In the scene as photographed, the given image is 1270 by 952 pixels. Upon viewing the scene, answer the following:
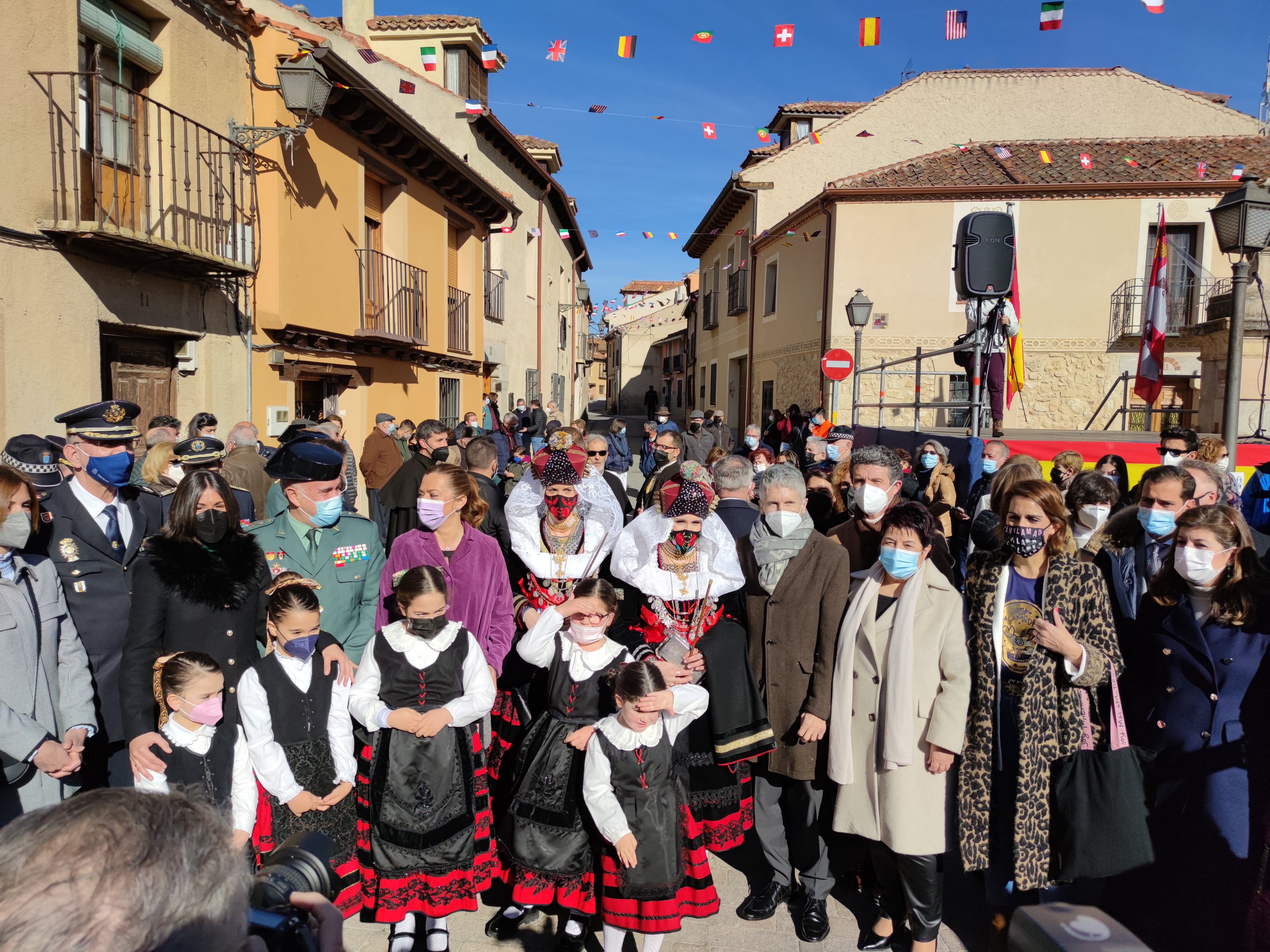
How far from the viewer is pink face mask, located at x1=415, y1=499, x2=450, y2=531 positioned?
12.3 ft

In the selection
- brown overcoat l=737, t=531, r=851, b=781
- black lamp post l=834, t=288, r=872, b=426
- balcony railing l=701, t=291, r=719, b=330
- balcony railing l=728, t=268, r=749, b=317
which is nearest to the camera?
brown overcoat l=737, t=531, r=851, b=781

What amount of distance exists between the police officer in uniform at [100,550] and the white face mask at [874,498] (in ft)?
11.5

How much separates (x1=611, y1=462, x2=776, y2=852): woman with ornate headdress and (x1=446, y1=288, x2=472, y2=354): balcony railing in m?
12.7

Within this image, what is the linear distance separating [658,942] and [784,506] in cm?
183

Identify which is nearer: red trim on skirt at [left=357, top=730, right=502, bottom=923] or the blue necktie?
red trim on skirt at [left=357, top=730, right=502, bottom=923]

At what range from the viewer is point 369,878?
304 centimetres

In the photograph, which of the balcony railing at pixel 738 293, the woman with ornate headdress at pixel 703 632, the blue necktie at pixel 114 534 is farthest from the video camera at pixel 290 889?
the balcony railing at pixel 738 293

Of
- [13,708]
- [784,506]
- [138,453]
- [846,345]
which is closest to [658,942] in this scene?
[784,506]

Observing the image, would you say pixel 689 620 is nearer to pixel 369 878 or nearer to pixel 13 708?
pixel 369 878

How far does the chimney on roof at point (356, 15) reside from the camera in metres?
16.4

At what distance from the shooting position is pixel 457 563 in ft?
12.3

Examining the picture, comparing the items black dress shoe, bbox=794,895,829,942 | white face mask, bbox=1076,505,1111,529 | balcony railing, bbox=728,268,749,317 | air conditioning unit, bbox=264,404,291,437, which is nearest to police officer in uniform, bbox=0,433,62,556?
black dress shoe, bbox=794,895,829,942

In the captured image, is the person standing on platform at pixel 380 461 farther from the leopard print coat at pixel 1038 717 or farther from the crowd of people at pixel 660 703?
the leopard print coat at pixel 1038 717

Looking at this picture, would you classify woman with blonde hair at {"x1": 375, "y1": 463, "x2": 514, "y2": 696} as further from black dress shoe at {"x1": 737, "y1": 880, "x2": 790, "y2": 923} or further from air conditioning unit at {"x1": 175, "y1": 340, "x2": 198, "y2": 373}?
air conditioning unit at {"x1": 175, "y1": 340, "x2": 198, "y2": 373}
